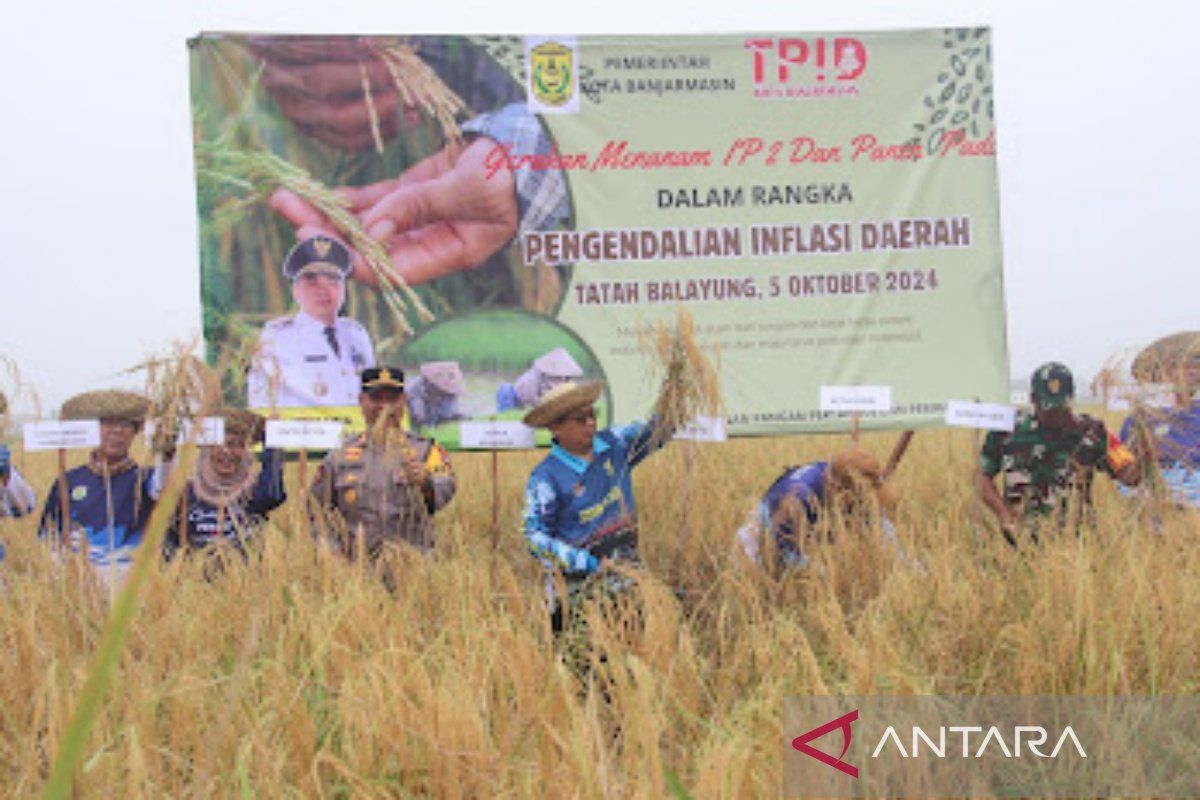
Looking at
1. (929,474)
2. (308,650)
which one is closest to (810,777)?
(308,650)

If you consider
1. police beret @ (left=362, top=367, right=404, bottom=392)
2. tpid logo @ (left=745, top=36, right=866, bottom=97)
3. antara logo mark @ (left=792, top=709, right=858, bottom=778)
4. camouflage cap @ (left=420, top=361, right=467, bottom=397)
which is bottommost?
antara logo mark @ (left=792, top=709, right=858, bottom=778)

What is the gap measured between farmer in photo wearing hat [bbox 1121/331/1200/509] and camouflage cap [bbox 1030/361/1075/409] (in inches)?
9.2

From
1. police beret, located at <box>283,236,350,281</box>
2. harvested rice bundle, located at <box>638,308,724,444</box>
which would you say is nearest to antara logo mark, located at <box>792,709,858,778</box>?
harvested rice bundle, located at <box>638,308,724,444</box>

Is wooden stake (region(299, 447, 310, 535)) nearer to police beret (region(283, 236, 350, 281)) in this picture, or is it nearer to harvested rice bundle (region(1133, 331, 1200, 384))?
police beret (region(283, 236, 350, 281))

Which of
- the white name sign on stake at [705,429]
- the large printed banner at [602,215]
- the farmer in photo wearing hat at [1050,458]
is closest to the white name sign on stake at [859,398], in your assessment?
the farmer in photo wearing hat at [1050,458]

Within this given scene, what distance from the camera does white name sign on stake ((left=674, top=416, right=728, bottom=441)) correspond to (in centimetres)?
299

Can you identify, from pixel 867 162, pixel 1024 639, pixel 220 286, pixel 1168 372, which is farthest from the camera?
pixel 867 162

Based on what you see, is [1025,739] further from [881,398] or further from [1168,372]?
[1168,372]

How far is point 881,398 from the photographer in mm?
3680

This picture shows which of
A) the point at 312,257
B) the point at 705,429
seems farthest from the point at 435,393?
the point at 705,429

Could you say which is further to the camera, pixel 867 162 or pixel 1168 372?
pixel 867 162

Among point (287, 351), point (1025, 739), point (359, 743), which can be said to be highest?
point (287, 351)

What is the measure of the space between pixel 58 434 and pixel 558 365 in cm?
272

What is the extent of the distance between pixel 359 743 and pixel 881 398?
2.56 metres
